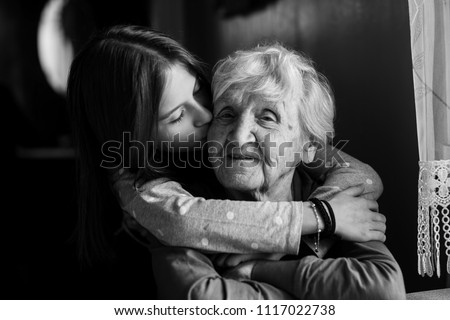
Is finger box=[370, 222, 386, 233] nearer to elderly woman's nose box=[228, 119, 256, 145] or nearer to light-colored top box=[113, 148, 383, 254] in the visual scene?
light-colored top box=[113, 148, 383, 254]

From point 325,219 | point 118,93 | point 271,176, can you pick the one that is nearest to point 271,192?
point 271,176

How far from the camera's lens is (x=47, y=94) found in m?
1.84

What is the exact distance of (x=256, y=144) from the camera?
1.46 m

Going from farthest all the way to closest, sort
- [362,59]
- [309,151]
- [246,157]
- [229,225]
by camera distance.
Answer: [362,59] < [309,151] < [246,157] < [229,225]

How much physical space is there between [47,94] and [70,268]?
642 mm

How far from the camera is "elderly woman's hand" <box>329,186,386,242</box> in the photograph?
1438 millimetres

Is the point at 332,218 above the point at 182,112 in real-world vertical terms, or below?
below

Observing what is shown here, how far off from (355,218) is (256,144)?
1.16 feet

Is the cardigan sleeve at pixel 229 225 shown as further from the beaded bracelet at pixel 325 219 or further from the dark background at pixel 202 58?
the dark background at pixel 202 58

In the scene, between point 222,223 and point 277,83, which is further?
point 277,83

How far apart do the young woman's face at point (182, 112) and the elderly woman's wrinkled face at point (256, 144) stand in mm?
76

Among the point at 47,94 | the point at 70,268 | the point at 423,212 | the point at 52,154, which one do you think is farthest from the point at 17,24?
the point at 423,212

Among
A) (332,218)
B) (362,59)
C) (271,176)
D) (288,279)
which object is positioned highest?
(362,59)

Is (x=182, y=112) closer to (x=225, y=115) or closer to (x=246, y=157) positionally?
(x=225, y=115)
